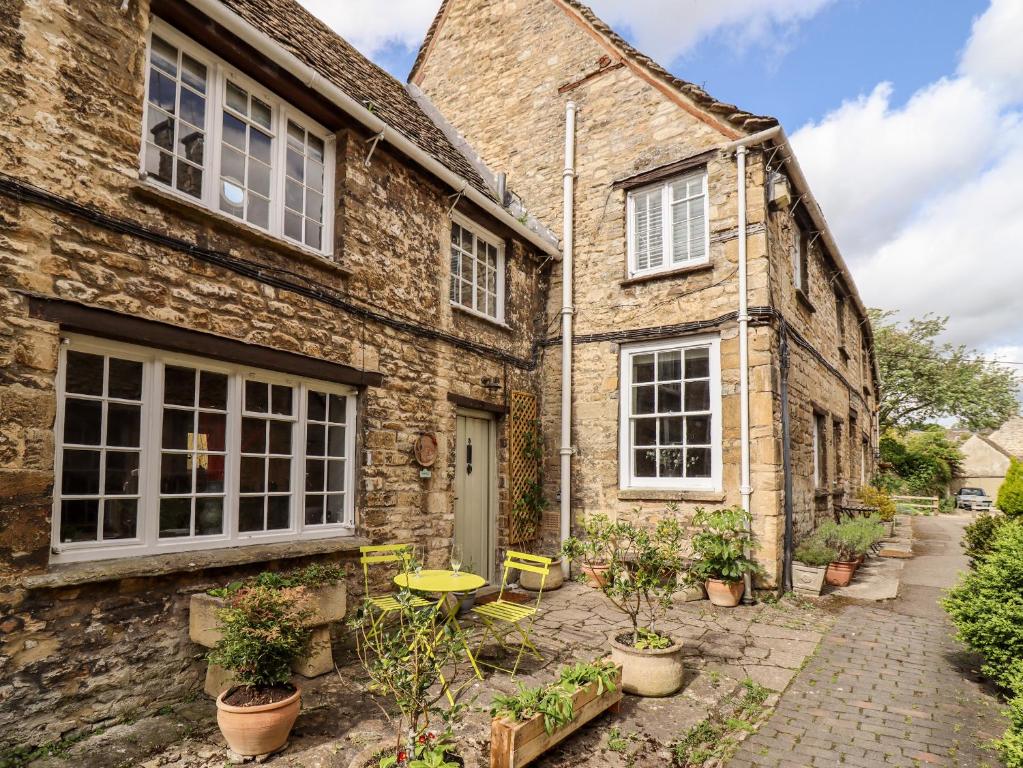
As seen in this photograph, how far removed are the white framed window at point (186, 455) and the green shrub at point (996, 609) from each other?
5.78 m

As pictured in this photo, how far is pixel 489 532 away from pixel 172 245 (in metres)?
5.57

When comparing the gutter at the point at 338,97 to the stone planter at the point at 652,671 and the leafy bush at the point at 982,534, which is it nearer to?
the stone planter at the point at 652,671

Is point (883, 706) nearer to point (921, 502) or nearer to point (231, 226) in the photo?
point (231, 226)

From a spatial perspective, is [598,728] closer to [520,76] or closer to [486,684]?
[486,684]

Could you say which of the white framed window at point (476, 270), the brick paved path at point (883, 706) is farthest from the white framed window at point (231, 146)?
the brick paved path at point (883, 706)

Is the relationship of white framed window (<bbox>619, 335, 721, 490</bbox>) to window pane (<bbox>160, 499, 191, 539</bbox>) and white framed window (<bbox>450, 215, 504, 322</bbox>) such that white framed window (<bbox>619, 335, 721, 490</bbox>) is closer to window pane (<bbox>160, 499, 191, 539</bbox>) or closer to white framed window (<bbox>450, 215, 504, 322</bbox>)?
white framed window (<bbox>450, 215, 504, 322</bbox>)

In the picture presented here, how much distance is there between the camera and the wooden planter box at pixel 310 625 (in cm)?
441

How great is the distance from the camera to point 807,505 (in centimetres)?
936

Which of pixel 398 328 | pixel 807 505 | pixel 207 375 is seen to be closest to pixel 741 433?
pixel 807 505

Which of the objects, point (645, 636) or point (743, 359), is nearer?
point (645, 636)

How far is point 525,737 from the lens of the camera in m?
3.53

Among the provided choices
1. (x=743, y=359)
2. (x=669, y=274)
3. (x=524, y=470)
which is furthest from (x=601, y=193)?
(x=524, y=470)

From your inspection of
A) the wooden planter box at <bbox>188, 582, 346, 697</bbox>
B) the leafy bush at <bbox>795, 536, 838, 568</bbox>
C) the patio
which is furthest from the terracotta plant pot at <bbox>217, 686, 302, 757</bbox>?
the leafy bush at <bbox>795, 536, 838, 568</bbox>

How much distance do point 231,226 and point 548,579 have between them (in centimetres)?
602
